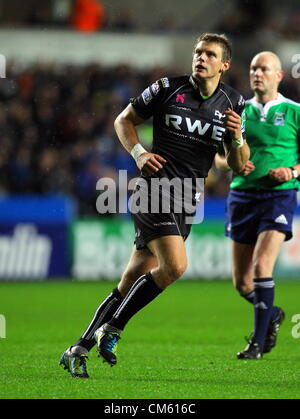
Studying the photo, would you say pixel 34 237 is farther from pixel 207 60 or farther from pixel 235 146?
pixel 207 60

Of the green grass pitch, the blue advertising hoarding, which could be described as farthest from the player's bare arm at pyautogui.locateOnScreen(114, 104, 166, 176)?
the blue advertising hoarding

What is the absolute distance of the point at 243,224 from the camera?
841 cm

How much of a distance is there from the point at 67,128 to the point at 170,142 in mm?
11684

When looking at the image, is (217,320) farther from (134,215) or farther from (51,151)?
(51,151)

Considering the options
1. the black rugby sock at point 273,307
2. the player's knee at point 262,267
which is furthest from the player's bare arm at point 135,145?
the black rugby sock at point 273,307

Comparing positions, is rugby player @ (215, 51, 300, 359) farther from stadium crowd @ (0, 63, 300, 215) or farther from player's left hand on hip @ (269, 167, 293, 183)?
stadium crowd @ (0, 63, 300, 215)

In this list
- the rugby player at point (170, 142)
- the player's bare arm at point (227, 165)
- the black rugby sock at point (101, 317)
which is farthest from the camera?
the player's bare arm at point (227, 165)

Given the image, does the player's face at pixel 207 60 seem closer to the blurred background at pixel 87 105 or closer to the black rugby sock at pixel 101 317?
the black rugby sock at pixel 101 317

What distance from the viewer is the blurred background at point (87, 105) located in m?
16.0

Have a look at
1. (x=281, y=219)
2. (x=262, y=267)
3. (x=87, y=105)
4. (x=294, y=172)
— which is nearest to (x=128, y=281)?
(x=262, y=267)

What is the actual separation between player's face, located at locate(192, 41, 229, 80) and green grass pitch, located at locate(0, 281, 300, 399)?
7.01ft

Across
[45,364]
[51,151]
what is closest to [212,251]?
[51,151]
